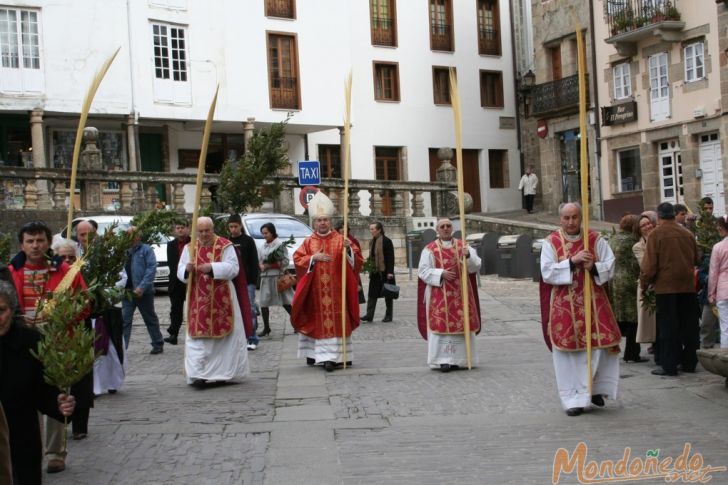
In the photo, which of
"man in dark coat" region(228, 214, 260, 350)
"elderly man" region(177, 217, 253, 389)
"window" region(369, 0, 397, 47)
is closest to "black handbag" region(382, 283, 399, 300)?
"man in dark coat" region(228, 214, 260, 350)

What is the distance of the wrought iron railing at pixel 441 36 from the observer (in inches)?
1601

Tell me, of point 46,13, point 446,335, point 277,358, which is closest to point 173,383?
point 277,358

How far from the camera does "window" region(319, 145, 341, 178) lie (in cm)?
3809

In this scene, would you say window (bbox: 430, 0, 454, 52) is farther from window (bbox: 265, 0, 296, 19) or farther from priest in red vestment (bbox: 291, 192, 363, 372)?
priest in red vestment (bbox: 291, 192, 363, 372)

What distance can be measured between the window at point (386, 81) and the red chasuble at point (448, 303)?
90.5ft

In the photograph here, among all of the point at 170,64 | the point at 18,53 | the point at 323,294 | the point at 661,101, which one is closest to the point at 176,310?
the point at 323,294

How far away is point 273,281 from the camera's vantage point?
49.0ft

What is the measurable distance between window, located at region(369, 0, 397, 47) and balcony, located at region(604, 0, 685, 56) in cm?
890

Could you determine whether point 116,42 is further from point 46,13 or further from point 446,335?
point 446,335

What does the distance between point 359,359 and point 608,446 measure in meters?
5.51

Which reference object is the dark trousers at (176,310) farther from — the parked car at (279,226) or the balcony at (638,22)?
the balcony at (638,22)

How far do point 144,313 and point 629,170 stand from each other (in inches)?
925

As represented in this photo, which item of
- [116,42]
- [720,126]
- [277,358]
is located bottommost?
[277,358]

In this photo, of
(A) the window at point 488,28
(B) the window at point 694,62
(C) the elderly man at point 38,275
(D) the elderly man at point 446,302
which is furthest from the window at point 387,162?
(C) the elderly man at point 38,275
